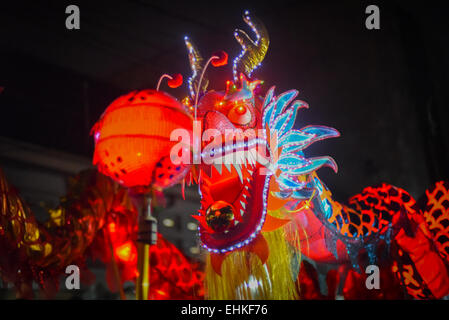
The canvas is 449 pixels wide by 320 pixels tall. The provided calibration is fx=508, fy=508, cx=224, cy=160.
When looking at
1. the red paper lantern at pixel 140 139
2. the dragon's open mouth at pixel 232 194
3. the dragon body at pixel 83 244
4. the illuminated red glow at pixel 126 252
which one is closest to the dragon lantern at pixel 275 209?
the dragon's open mouth at pixel 232 194

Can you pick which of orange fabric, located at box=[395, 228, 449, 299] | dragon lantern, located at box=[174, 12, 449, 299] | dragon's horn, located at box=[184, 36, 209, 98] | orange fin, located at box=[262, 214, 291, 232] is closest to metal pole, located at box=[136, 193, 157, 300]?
dragon lantern, located at box=[174, 12, 449, 299]

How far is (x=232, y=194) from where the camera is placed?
→ 84.5 inches

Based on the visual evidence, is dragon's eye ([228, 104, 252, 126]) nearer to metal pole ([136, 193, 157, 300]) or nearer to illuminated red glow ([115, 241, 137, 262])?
metal pole ([136, 193, 157, 300])

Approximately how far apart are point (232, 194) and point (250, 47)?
705 mm

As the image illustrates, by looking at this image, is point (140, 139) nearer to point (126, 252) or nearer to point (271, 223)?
point (271, 223)

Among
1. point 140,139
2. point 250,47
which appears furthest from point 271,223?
point 250,47

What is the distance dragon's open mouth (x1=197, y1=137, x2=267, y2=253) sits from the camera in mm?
2039

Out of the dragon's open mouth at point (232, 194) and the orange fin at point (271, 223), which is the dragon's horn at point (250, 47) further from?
the orange fin at point (271, 223)

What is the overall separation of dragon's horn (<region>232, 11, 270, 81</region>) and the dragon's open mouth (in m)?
0.43

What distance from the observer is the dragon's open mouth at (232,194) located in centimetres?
204

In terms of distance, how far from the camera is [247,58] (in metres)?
2.37

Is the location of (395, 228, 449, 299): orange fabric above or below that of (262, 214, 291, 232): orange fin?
below
